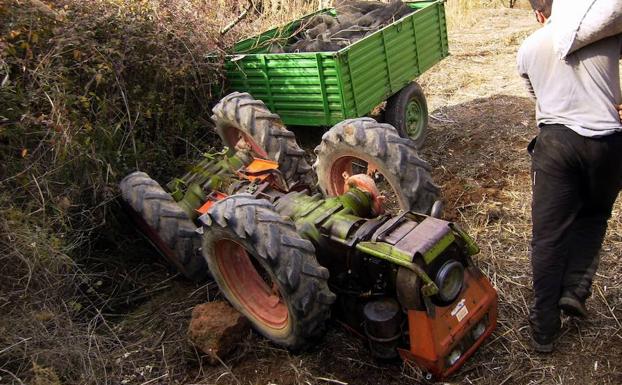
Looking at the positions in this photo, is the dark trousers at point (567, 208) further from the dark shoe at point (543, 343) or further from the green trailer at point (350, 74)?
the green trailer at point (350, 74)

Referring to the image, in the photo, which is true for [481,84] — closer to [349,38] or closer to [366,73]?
[349,38]

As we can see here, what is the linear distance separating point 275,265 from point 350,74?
259 centimetres

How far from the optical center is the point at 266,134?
475cm

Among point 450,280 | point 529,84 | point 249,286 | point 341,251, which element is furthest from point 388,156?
point 249,286

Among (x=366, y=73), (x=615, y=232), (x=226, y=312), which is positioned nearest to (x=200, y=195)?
(x=226, y=312)

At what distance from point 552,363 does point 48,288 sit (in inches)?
122

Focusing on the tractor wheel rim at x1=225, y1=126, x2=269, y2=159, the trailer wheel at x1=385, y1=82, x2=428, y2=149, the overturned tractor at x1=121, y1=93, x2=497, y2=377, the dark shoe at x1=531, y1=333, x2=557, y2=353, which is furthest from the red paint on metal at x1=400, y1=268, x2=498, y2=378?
the trailer wheel at x1=385, y1=82, x2=428, y2=149

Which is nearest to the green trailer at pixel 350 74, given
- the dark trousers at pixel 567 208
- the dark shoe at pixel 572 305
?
the dark trousers at pixel 567 208

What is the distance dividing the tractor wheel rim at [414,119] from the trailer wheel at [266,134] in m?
1.77

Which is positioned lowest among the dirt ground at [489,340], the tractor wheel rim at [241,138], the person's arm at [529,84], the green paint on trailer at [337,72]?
the dirt ground at [489,340]

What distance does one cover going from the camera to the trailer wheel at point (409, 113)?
6019mm

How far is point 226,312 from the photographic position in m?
3.67

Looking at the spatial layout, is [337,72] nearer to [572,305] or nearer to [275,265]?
[275,265]

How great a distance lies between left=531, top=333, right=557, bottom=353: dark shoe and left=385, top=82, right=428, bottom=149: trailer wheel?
3044mm
